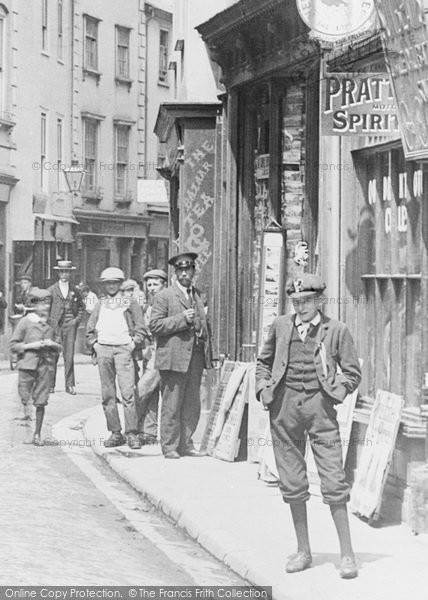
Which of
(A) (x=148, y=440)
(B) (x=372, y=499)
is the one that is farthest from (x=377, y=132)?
(A) (x=148, y=440)

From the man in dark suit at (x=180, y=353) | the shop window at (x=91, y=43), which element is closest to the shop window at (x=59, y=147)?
the shop window at (x=91, y=43)

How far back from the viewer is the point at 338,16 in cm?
1056

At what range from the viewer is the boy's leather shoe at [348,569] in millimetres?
8102

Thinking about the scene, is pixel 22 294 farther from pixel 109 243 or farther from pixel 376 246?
pixel 376 246

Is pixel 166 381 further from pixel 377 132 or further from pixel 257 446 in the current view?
pixel 377 132

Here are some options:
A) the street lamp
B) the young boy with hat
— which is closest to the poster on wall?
the young boy with hat

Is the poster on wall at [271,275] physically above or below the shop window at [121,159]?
below

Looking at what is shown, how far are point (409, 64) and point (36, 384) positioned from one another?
659 cm

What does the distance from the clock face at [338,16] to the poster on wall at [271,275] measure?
355cm

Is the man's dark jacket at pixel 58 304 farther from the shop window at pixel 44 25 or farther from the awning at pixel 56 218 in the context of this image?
the shop window at pixel 44 25

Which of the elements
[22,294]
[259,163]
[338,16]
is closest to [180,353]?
[259,163]

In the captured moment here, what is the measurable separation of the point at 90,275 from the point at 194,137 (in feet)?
77.8

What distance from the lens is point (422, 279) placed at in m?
10.0

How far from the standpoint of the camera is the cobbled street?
8086mm
